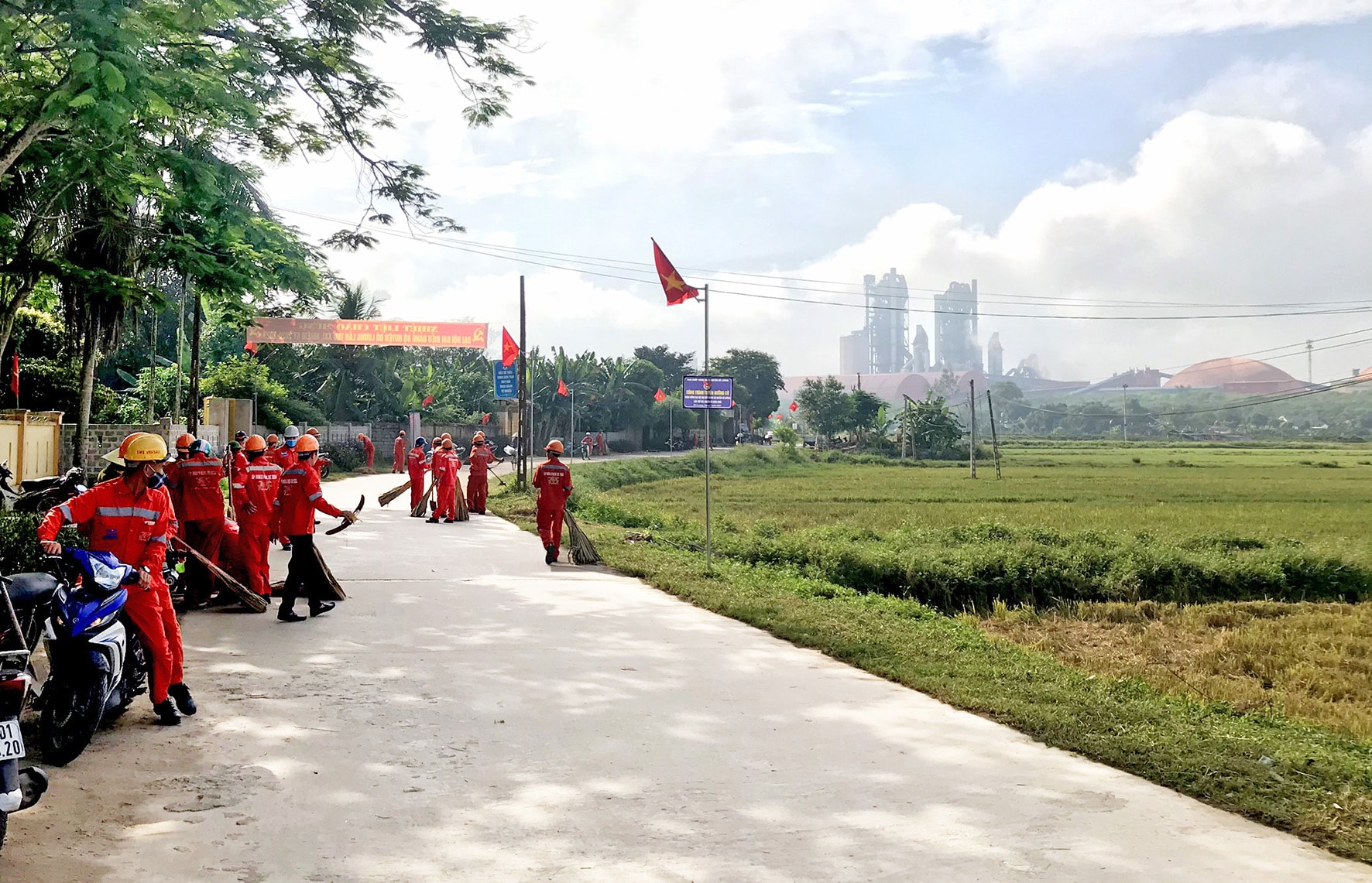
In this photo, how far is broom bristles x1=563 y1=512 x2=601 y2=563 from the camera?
43.7ft

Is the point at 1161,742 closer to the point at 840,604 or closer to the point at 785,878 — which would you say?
the point at 785,878

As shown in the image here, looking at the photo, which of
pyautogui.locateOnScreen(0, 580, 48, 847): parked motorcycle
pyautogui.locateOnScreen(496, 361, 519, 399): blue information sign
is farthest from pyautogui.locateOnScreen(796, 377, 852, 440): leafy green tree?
pyautogui.locateOnScreen(0, 580, 48, 847): parked motorcycle

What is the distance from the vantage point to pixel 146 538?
238 inches

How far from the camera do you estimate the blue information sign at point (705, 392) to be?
12.1 m

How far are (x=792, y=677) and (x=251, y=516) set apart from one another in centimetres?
506

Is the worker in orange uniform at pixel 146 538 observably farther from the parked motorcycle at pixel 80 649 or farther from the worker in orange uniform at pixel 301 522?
the worker in orange uniform at pixel 301 522

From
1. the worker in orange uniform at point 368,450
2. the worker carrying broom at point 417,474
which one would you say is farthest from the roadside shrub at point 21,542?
the worker in orange uniform at point 368,450

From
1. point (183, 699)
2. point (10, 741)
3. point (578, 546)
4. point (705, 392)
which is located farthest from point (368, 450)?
point (10, 741)

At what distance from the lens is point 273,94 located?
1717 centimetres

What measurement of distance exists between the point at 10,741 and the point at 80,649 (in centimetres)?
143

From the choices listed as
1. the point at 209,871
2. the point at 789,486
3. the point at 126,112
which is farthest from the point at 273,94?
the point at 789,486

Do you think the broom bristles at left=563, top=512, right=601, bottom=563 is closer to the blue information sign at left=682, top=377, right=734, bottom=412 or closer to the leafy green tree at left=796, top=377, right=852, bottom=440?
the blue information sign at left=682, top=377, right=734, bottom=412

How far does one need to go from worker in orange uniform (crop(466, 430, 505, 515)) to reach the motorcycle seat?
Result: 15.1 meters

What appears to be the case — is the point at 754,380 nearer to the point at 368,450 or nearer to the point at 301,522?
the point at 368,450
